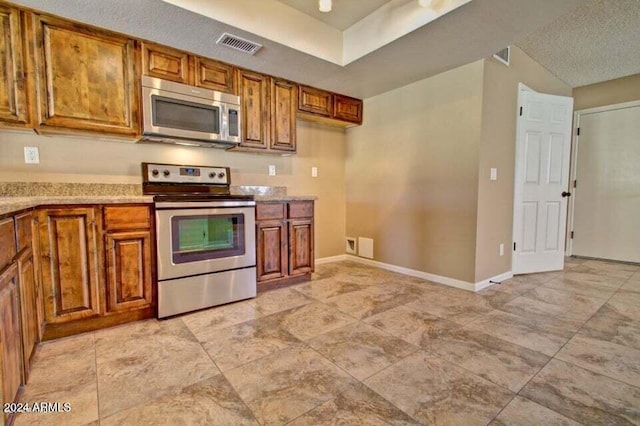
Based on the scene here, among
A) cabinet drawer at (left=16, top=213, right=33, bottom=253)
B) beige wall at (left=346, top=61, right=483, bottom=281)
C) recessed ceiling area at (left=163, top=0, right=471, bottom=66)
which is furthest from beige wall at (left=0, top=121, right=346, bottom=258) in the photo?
recessed ceiling area at (left=163, top=0, right=471, bottom=66)

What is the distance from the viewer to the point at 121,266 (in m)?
2.14

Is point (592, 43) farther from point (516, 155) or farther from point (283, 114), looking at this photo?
point (283, 114)

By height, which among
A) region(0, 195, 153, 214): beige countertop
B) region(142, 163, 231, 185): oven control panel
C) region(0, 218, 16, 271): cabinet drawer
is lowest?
region(0, 218, 16, 271): cabinet drawer

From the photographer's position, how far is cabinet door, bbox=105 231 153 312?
2.10 m

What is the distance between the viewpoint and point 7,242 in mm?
1302

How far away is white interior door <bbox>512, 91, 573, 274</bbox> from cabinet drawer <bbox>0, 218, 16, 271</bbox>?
413 cm

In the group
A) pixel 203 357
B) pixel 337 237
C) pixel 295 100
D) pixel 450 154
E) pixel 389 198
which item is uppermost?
pixel 295 100

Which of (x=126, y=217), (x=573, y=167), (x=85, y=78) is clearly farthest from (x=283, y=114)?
(x=573, y=167)

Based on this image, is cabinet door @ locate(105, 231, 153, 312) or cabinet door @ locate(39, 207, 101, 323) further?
cabinet door @ locate(105, 231, 153, 312)

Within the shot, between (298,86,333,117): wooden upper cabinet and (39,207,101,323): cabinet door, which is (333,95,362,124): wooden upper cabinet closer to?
(298,86,333,117): wooden upper cabinet

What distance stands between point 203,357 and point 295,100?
2661mm

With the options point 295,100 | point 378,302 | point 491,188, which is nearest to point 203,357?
point 378,302

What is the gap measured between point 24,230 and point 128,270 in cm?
69

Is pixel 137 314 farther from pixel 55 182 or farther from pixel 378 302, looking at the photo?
pixel 378 302
